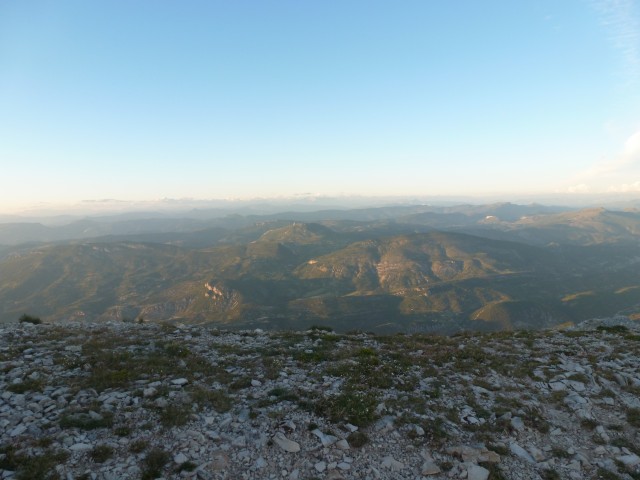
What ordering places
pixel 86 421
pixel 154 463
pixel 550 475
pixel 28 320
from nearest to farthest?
pixel 154 463
pixel 550 475
pixel 86 421
pixel 28 320

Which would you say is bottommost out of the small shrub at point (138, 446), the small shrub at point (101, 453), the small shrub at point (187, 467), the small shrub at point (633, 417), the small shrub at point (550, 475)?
the small shrub at point (633, 417)

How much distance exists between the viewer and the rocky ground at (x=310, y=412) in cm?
1191

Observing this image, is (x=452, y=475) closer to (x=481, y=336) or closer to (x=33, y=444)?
(x=33, y=444)

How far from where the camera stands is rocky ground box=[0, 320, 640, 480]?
39.1 feet

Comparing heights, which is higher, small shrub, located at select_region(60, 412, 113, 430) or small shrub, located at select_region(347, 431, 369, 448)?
small shrub, located at select_region(60, 412, 113, 430)

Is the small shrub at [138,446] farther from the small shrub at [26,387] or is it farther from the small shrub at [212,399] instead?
the small shrub at [26,387]

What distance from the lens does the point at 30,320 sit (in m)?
32.4

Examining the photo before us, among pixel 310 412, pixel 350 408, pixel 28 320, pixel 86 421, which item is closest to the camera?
pixel 86 421

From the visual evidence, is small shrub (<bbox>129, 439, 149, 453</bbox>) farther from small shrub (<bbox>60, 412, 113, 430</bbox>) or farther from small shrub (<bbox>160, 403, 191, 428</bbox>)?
small shrub (<bbox>60, 412, 113, 430</bbox>)

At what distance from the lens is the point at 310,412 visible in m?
15.1

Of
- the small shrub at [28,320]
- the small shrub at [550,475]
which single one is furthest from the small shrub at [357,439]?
the small shrub at [28,320]

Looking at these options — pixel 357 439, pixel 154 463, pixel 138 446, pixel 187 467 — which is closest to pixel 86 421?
pixel 138 446

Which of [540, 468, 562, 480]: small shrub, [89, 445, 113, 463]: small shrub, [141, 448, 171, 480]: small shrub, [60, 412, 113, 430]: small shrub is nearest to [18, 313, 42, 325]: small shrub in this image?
[60, 412, 113, 430]: small shrub

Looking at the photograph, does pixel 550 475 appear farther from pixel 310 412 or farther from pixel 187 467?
pixel 187 467
